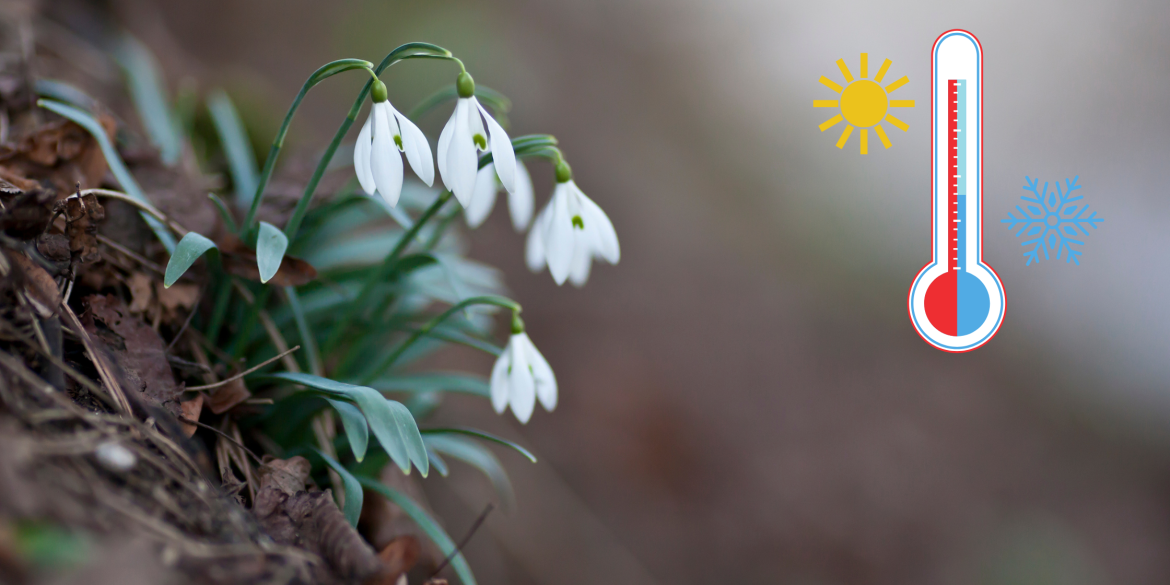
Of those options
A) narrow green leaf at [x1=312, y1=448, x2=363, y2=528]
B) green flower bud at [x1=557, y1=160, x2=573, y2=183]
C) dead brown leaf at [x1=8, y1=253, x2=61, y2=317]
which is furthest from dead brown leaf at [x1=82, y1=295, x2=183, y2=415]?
green flower bud at [x1=557, y1=160, x2=573, y2=183]

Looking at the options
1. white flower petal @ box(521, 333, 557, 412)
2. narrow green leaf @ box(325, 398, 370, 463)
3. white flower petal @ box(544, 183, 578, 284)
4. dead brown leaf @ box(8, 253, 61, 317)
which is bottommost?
dead brown leaf @ box(8, 253, 61, 317)

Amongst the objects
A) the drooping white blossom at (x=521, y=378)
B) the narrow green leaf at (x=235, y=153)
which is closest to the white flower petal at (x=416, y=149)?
the drooping white blossom at (x=521, y=378)

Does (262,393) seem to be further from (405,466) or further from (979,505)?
(979,505)

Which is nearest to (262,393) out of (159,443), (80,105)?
(159,443)

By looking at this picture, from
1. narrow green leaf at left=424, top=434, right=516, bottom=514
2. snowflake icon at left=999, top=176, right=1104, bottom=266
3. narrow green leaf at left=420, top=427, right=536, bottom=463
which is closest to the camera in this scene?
narrow green leaf at left=420, top=427, right=536, bottom=463

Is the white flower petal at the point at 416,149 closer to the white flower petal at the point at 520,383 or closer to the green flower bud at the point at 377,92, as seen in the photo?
the green flower bud at the point at 377,92

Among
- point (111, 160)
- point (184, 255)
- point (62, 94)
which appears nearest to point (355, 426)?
point (184, 255)

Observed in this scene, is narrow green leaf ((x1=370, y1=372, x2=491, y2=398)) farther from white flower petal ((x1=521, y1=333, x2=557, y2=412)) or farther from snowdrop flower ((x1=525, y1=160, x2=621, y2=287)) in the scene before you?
snowdrop flower ((x1=525, y1=160, x2=621, y2=287))
